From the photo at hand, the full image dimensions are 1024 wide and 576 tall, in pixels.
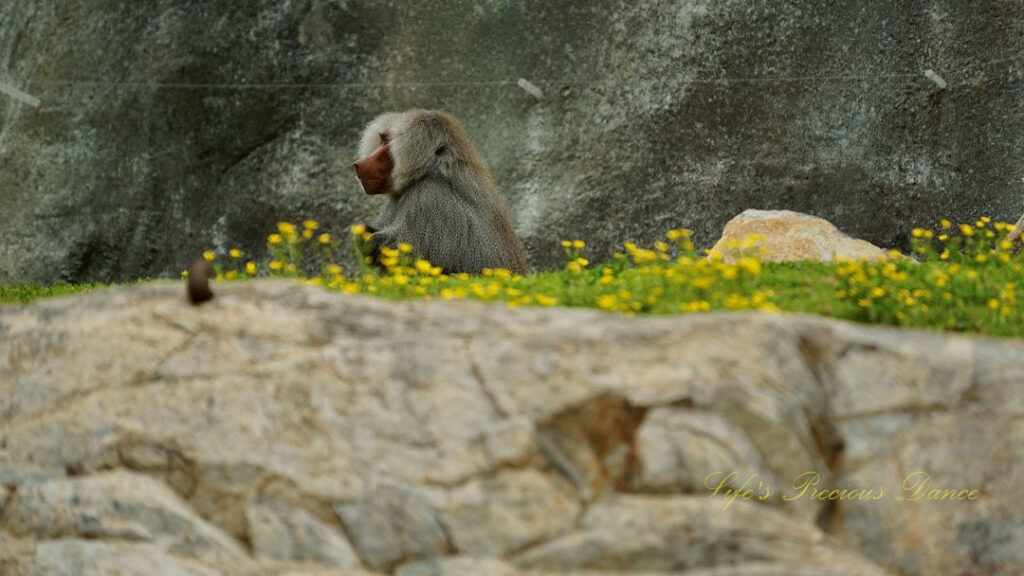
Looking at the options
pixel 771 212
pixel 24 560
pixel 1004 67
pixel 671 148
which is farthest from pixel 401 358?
pixel 1004 67

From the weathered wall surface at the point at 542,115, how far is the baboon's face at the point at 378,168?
7.74 feet

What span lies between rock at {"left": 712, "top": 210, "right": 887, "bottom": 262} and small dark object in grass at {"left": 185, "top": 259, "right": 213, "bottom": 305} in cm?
541

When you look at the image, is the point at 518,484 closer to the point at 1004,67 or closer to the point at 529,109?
the point at 529,109

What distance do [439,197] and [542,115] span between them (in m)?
2.70

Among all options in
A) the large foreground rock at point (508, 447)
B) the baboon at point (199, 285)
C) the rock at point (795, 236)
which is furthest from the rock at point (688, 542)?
the rock at point (795, 236)

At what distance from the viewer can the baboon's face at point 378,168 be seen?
10.7 m

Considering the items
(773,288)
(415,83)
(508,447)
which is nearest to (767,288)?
(773,288)

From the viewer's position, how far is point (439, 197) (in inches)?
415

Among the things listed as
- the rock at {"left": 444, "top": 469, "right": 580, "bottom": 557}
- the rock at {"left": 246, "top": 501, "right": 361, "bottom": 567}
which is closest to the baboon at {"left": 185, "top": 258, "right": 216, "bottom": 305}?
the rock at {"left": 246, "top": 501, "right": 361, "bottom": 567}

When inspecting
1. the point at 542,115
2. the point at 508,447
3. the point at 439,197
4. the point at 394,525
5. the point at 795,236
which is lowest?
the point at 394,525

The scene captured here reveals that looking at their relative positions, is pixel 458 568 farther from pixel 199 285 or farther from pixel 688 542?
pixel 199 285

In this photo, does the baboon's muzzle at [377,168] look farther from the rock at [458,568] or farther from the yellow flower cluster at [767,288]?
the rock at [458,568]

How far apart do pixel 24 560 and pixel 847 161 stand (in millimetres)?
8832

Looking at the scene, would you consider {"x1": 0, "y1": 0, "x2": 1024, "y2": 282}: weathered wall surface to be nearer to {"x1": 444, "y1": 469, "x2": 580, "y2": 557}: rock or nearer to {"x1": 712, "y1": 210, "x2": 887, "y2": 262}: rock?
{"x1": 712, "y1": 210, "x2": 887, "y2": 262}: rock
